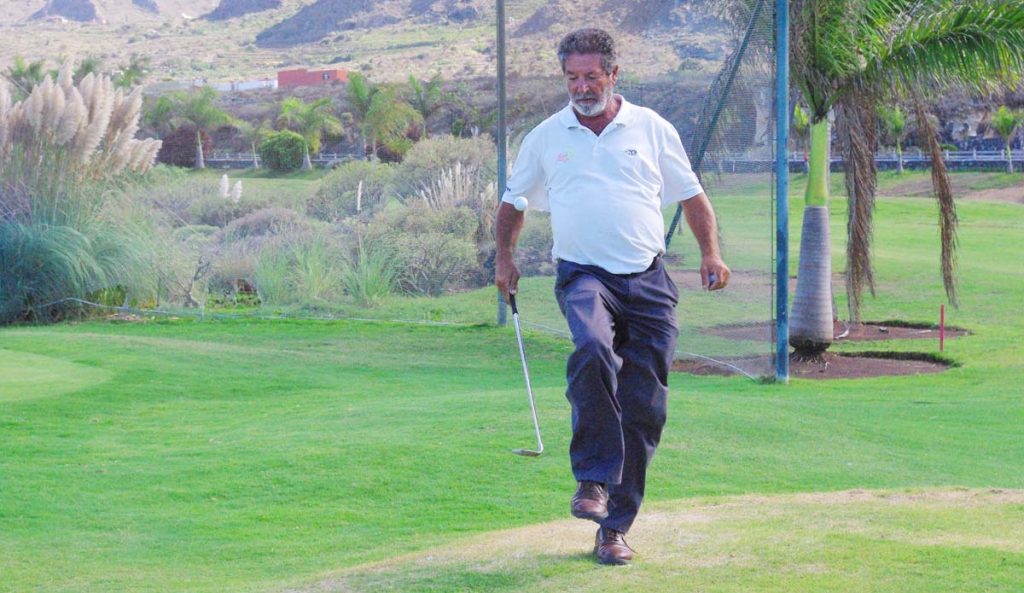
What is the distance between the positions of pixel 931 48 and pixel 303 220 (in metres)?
11.8

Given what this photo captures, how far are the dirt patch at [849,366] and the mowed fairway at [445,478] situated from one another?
0.42 m

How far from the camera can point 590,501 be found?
4930mm

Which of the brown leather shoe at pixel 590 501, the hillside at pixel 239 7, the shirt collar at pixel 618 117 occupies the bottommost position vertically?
the brown leather shoe at pixel 590 501

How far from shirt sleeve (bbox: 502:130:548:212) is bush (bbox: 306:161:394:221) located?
18.4 m

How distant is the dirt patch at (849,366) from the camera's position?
1371cm

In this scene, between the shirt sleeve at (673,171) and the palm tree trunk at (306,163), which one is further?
the palm tree trunk at (306,163)

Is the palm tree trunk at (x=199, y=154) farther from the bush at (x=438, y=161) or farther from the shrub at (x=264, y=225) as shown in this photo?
the shrub at (x=264, y=225)

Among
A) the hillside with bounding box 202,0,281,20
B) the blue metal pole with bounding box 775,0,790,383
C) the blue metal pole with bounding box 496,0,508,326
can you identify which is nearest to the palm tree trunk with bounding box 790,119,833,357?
the blue metal pole with bounding box 775,0,790,383

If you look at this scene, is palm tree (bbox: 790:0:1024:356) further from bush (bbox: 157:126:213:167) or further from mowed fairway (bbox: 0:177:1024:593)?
bush (bbox: 157:126:213:167)

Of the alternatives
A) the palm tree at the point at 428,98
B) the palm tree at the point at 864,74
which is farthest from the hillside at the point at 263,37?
the palm tree at the point at 864,74

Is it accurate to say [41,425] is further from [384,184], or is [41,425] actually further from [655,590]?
[384,184]

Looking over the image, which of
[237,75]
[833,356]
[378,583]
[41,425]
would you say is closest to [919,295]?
[833,356]

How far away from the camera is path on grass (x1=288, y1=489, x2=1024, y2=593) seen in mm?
4668

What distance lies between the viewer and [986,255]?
26812mm
